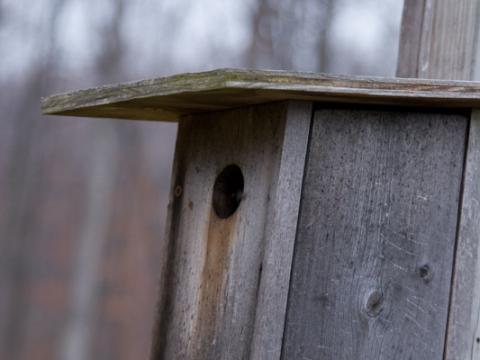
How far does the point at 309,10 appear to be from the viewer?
6535mm

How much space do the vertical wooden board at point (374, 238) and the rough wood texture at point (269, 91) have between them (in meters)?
0.08

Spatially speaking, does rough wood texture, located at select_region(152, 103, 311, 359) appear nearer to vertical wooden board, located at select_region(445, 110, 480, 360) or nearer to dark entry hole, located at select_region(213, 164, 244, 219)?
dark entry hole, located at select_region(213, 164, 244, 219)

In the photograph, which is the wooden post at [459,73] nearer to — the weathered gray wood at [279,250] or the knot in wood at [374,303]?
the knot in wood at [374,303]

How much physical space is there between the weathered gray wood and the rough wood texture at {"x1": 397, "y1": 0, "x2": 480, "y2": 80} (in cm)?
65

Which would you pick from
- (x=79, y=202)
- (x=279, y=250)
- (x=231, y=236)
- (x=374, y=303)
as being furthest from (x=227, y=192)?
(x=79, y=202)

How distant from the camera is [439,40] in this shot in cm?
244

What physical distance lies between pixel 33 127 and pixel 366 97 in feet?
39.0

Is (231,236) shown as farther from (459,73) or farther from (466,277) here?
(459,73)

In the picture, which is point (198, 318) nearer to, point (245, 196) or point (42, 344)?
point (245, 196)

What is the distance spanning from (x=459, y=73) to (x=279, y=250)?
78cm

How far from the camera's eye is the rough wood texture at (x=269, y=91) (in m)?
1.78

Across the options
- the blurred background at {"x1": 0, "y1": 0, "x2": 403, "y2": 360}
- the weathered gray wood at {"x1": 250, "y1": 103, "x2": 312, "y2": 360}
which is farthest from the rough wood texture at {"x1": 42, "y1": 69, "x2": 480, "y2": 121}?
the blurred background at {"x1": 0, "y1": 0, "x2": 403, "y2": 360}

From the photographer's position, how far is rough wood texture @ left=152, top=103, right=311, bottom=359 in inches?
75.4

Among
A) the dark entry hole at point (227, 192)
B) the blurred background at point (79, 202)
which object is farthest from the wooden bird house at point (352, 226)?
the blurred background at point (79, 202)
